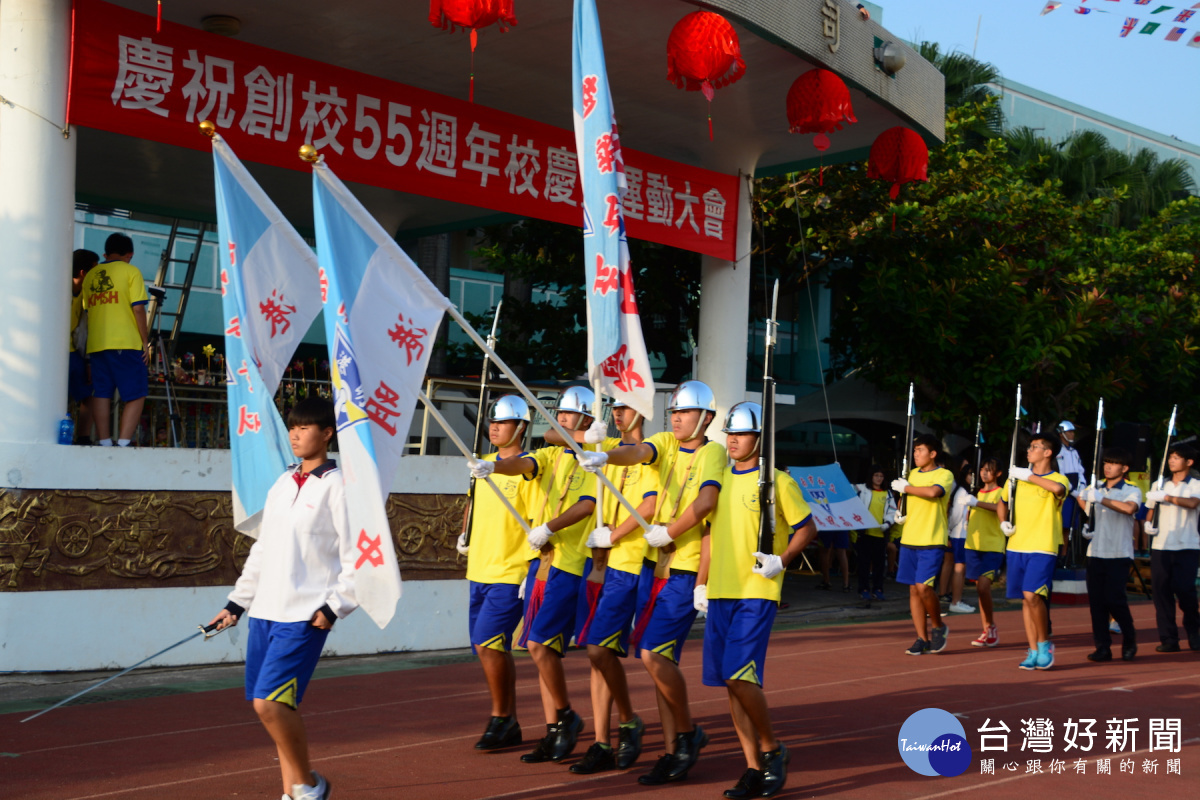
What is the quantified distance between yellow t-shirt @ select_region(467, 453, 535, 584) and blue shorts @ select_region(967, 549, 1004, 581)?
6.01 metres

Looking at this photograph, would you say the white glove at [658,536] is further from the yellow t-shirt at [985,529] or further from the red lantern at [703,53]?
the yellow t-shirt at [985,529]

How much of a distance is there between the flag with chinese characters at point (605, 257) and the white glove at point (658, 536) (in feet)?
1.86

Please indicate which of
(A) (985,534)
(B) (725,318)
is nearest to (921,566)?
(A) (985,534)

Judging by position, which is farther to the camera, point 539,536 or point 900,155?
point 900,155

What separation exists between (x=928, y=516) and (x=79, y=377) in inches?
279

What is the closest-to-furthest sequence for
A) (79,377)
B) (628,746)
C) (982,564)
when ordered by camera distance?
(628,746), (79,377), (982,564)

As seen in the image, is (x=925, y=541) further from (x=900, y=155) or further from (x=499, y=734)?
(x=499, y=734)

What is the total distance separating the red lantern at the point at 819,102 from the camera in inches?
397

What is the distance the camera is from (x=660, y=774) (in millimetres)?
5660

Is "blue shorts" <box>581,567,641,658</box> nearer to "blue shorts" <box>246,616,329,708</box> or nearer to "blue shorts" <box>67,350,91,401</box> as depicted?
"blue shorts" <box>246,616,329,708</box>

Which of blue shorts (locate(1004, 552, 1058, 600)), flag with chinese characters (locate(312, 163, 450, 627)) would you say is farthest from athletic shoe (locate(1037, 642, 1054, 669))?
flag with chinese characters (locate(312, 163, 450, 627))

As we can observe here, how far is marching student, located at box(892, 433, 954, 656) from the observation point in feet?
33.3

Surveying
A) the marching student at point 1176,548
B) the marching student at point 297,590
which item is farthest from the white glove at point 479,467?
the marching student at point 1176,548

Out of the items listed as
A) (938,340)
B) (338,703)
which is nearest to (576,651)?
(338,703)
